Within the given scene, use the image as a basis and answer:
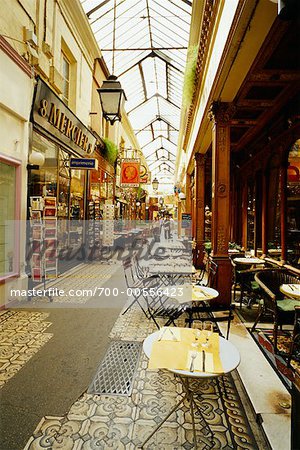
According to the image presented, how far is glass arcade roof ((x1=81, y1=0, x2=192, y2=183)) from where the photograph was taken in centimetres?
948

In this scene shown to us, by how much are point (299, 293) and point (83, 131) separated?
7645 millimetres

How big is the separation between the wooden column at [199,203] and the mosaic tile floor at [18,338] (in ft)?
18.4

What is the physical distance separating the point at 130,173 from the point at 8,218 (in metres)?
8.51

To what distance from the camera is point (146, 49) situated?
35.1 feet

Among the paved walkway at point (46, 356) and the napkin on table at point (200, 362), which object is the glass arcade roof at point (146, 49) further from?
the napkin on table at point (200, 362)

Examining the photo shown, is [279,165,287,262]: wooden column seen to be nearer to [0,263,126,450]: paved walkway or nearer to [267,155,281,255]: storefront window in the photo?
[267,155,281,255]: storefront window

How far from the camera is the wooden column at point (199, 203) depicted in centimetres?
891

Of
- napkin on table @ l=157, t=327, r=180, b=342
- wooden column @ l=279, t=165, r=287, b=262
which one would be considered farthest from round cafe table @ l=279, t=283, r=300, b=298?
wooden column @ l=279, t=165, r=287, b=262

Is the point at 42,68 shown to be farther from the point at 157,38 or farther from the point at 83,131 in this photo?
the point at 157,38

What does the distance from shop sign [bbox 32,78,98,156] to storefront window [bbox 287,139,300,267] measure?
5380 millimetres

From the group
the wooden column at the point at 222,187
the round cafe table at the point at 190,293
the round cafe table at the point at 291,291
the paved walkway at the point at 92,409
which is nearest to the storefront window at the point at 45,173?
the paved walkway at the point at 92,409

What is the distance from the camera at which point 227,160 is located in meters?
5.03

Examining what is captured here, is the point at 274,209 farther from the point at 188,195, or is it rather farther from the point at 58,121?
the point at 188,195

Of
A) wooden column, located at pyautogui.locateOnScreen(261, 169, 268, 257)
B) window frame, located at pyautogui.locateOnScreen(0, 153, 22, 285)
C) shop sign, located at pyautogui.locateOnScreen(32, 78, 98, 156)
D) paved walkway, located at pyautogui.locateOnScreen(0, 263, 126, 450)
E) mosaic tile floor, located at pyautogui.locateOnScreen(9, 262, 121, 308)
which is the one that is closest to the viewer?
paved walkway, located at pyautogui.locateOnScreen(0, 263, 126, 450)
